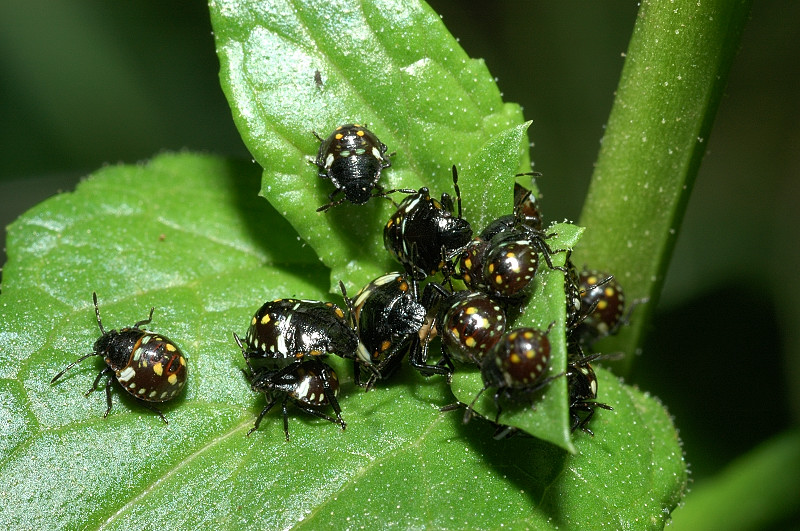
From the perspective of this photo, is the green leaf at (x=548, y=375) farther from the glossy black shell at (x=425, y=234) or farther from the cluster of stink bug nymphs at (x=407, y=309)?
the glossy black shell at (x=425, y=234)

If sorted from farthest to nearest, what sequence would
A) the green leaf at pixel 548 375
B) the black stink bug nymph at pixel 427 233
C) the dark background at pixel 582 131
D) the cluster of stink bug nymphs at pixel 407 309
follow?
the dark background at pixel 582 131 < the black stink bug nymph at pixel 427 233 < the cluster of stink bug nymphs at pixel 407 309 < the green leaf at pixel 548 375

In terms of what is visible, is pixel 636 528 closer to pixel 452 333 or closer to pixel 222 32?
pixel 452 333

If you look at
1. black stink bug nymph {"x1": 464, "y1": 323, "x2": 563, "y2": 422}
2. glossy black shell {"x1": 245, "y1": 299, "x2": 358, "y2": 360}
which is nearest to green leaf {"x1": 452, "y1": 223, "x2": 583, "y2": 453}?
black stink bug nymph {"x1": 464, "y1": 323, "x2": 563, "y2": 422}

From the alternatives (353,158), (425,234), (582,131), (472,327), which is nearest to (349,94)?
(353,158)

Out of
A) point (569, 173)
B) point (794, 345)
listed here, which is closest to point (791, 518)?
point (794, 345)

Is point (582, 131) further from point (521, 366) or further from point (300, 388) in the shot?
point (521, 366)

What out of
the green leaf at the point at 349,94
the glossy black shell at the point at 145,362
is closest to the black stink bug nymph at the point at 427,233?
the green leaf at the point at 349,94

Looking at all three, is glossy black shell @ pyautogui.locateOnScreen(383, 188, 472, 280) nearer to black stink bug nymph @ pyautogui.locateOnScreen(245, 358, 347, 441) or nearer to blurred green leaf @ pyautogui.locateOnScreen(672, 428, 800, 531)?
black stink bug nymph @ pyautogui.locateOnScreen(245, 358, 347, 441)
